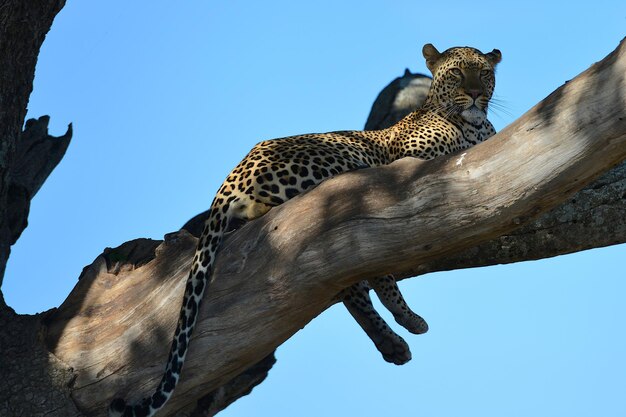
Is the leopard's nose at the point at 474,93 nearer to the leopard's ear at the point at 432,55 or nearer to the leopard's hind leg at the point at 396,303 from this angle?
the leopard's ear at the point at 432,55

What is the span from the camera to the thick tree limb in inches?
238

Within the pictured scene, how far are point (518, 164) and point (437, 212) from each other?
55 centimetres

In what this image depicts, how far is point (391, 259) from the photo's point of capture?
644cm

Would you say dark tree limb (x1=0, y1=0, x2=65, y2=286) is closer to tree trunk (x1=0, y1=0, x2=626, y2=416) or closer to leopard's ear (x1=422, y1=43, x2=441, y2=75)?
tree trunk (x1=0, y1=0, x2=626, y2=416)

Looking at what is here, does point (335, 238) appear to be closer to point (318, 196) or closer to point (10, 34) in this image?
point (318, 196)

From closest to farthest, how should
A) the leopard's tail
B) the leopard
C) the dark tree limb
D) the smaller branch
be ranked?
the leopard's tail < the leopard < the dark tree limb < the smaller branch

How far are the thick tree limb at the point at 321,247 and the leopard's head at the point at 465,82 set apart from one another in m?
3.14

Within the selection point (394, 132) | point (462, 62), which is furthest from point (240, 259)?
point (462, 62)

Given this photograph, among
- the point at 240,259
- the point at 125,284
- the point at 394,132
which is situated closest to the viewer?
the point at 240,259

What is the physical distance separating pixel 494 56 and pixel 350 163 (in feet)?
9.30

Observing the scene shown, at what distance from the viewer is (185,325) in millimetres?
6781

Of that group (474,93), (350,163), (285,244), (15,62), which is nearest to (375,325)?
(350,163)

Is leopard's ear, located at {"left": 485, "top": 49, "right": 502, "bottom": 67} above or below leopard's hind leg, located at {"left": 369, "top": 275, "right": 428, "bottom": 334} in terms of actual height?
above

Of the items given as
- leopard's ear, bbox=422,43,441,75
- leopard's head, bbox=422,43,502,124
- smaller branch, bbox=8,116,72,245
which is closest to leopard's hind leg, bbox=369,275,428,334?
leopard's head, bbox=422,43,502,124
